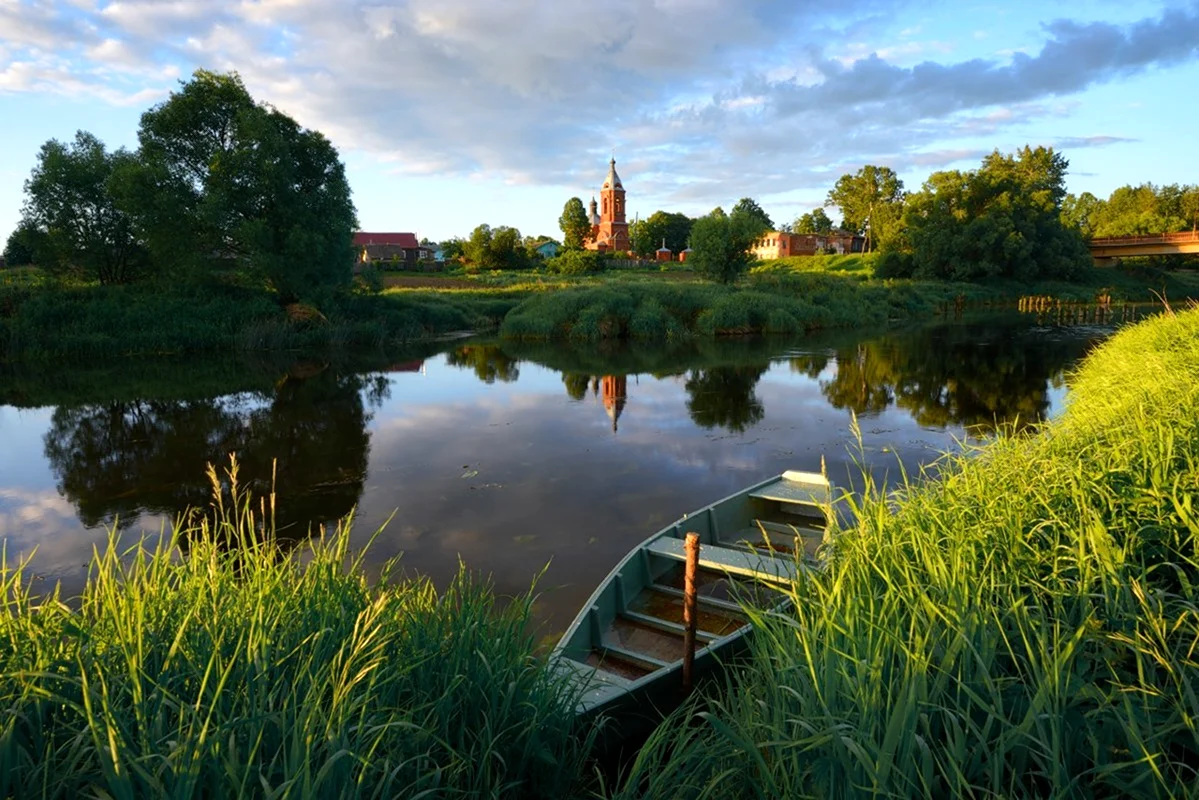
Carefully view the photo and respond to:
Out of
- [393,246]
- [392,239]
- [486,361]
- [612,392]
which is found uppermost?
[392,239]

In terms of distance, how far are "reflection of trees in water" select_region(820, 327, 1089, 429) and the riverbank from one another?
23.7 feet

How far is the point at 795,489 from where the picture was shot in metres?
8.24

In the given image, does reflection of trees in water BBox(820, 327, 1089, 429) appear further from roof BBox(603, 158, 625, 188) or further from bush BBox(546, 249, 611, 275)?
roof BBox(603, 158, 625, 188)

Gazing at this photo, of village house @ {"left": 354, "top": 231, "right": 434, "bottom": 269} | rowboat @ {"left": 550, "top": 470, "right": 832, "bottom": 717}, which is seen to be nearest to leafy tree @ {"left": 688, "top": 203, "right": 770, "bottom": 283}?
rowboat @ {"left": 550, "top": 470, "right": 832, "bottom": 717}

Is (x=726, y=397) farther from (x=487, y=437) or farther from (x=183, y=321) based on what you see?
(x=183, y=321)

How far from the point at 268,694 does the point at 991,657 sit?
311 cm

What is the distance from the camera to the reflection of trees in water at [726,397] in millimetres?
15227

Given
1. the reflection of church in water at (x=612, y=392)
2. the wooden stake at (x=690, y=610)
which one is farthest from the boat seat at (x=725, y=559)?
the reflection of church in water at (x=612, y=392)

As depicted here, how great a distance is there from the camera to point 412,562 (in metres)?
7.68

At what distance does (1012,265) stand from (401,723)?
6553cm

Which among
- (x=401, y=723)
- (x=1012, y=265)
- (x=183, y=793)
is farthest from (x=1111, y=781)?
(x=1012, y=265)

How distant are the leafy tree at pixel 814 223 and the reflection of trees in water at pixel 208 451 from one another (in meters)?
103

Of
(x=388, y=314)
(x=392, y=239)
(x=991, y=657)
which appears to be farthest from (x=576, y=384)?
(x=392, y=239)

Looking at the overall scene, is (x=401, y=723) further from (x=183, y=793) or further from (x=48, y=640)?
(x=48, y=640)
